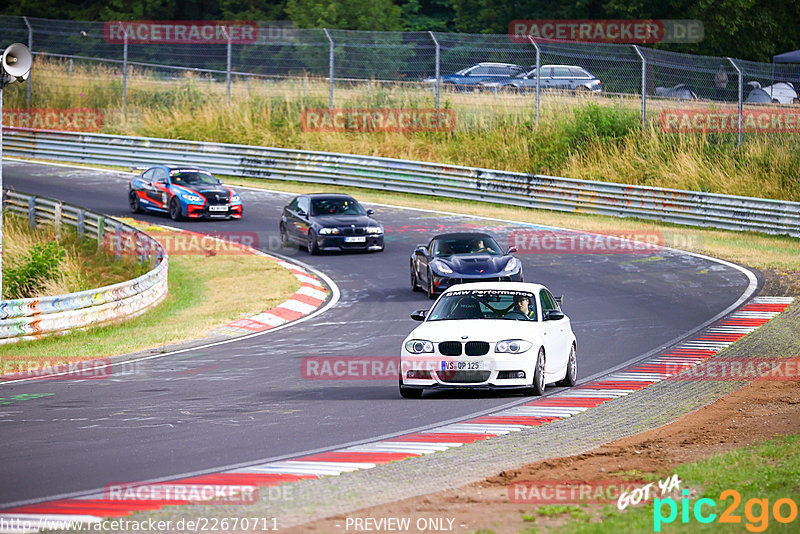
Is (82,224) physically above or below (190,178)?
below

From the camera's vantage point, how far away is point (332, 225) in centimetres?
2723

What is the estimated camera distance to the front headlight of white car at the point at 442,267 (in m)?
21.4

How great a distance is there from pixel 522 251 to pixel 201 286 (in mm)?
7746

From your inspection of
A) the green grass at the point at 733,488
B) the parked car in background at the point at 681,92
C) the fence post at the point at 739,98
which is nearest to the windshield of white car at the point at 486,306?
the green grass at the point at 733,488

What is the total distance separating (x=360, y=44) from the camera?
38125 millimetres

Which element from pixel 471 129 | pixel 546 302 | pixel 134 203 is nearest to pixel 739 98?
pixel 471 129

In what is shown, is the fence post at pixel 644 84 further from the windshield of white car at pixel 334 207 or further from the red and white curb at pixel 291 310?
the red and white curb at pixel 291 310

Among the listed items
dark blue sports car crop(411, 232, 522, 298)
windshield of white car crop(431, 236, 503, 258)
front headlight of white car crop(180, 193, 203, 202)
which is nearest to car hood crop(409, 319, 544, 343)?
dark blue sports car crop(411, 232, 522, 298)

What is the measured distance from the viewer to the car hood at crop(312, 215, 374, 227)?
27277 millimetres

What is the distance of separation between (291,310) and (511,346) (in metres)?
9.23

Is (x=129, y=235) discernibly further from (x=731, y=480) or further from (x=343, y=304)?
(x=731, y=480)

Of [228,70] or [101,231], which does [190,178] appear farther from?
[228,70]

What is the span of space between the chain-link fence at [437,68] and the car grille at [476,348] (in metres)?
21.0

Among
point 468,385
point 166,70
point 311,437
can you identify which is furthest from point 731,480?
point 166,70
